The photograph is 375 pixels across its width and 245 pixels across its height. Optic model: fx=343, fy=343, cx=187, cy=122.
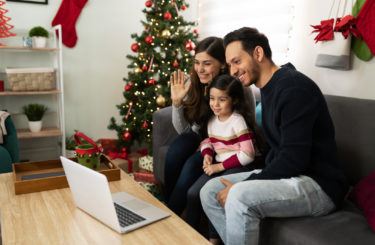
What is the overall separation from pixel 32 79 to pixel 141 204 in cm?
228

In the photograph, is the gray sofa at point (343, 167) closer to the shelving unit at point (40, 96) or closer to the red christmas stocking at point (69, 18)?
the shelving unit at point (40, 96)

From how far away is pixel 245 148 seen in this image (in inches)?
73.7

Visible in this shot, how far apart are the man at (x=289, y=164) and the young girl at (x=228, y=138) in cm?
33

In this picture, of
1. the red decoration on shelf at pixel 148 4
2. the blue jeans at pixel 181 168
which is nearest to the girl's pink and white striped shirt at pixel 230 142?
the blue jeans at pixel 181 168

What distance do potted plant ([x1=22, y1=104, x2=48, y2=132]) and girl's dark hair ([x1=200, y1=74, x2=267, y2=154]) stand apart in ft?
6.47

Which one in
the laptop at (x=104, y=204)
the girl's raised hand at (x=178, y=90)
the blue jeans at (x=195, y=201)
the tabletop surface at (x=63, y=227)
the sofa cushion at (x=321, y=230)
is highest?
the girl's raised hand at (x=178, y=90)

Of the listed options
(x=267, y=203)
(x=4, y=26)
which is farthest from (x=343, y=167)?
(x=4, y=26)

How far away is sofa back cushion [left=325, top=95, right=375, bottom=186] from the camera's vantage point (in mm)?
1700

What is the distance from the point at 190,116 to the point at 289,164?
3.11 feet

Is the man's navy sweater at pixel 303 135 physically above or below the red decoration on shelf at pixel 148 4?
below

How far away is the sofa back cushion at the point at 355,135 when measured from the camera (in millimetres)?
1700

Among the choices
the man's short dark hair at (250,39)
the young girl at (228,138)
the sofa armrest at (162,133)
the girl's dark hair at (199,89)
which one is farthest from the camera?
the sofa armrest at (162,133)

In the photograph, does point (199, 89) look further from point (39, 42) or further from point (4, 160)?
point (39, 42)

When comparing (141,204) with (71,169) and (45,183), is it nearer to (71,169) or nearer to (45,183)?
(71,169)
